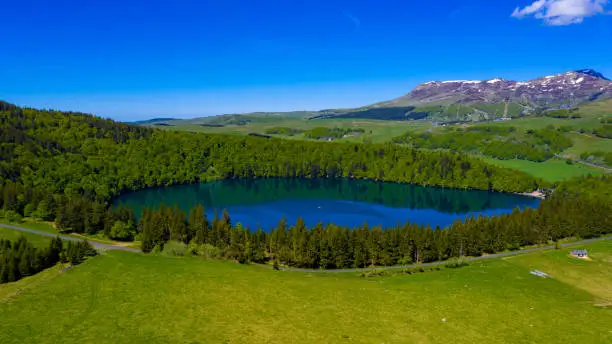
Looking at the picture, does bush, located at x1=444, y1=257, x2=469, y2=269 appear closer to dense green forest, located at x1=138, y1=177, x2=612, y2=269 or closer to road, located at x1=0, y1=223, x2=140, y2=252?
dense green forest, located at x1=138, y1=177, x2=612, y2=269

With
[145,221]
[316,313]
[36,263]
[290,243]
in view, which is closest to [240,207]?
[145,221]

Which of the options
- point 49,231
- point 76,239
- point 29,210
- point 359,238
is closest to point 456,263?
point 359,238

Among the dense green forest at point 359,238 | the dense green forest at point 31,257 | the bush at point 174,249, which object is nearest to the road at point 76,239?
the dense green forest at point 359,238

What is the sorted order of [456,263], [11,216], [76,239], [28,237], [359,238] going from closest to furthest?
[456,263] → [28,237] → [359,238] → [76,239] → [11,216]

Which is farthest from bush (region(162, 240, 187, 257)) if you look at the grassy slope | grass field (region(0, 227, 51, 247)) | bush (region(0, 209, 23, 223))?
bush (region(0, 209, 23, 223))

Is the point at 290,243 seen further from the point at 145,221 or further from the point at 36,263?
the point at 36,263

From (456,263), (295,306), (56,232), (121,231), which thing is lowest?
(456,263)

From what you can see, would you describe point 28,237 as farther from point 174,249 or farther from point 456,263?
point 456,263
